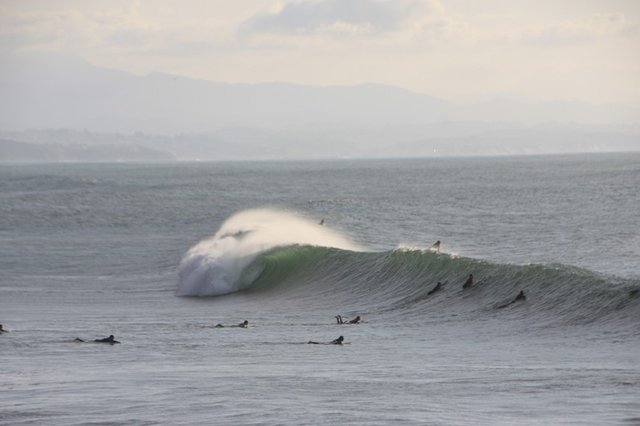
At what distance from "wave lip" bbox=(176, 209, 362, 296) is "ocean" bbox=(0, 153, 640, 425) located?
12cm

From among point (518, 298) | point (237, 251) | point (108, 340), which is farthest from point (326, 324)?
point (237, 251)

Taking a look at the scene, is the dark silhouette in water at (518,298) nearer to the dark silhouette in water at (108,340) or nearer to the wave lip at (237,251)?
the dark silhouette in water at (108,340)

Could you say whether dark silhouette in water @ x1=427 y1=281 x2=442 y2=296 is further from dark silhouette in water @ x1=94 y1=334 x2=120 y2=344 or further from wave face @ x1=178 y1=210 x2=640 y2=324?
dark silhouette in water @ x1=94 y1=334 x2=120 y2=344

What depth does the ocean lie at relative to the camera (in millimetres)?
16875

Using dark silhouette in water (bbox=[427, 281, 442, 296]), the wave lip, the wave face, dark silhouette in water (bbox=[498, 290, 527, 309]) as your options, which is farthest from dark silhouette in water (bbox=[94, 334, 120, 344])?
the wave lip

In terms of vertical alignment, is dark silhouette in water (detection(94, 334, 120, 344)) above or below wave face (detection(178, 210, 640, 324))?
below

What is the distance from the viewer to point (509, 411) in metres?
16.0

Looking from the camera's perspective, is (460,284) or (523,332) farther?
(460,284)

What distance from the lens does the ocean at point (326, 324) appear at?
1688 cm

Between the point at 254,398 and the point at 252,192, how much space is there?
10290 centimetres

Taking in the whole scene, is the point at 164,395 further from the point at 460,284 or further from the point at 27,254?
the point at 27,254

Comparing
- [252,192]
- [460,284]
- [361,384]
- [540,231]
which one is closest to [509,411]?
[361,384]

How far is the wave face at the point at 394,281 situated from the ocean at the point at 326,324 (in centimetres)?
8

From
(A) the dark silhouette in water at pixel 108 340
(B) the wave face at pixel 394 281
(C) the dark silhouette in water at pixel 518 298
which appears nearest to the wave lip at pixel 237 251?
(B) the wave face at pixel 394 281
